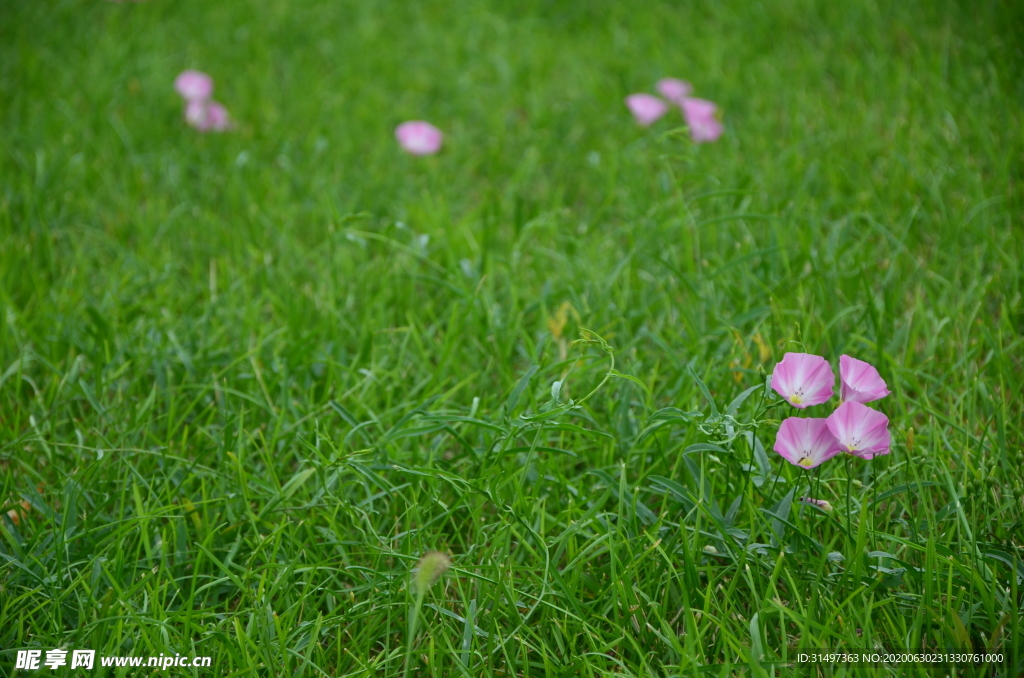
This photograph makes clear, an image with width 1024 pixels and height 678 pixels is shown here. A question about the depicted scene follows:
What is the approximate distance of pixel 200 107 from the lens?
260 cm

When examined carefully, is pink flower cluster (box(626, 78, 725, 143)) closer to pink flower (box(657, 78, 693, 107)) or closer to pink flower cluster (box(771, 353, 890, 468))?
pink flower (box(657, 78, 693, 107))

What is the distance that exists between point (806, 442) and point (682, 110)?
1.79 m

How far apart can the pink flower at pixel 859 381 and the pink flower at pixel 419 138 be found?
162 cm

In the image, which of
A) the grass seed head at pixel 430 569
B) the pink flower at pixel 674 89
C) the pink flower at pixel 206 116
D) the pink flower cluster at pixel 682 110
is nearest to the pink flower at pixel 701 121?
the pink flower cluster at pixel 682 110

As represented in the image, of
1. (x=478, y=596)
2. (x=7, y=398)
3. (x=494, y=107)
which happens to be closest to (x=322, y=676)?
(x=478, y=596)

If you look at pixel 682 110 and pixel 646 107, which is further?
pixel 682 110

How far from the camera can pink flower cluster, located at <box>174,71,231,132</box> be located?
2.58 meters

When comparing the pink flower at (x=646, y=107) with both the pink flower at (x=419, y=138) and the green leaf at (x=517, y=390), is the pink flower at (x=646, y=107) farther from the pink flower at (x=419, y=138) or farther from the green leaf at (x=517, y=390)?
the green leaf at (x=517, y=390)

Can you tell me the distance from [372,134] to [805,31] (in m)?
1.77

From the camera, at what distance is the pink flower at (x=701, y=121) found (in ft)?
Answer: 7.94

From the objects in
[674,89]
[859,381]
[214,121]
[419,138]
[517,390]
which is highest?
[859,381]

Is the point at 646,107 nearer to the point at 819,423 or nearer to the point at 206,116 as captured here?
the point at 206,116

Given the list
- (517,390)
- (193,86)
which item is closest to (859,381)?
(517,390)

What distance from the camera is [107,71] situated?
2.83 meters
